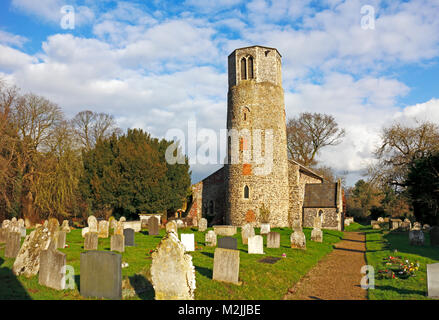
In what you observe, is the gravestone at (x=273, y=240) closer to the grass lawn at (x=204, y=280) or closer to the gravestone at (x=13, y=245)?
the grass lawn at (x=204, y=280)

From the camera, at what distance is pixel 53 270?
7.62 meters

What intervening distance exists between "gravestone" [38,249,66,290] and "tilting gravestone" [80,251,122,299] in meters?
0.68

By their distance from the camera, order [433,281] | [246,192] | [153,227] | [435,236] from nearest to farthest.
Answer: [433,281], [435,236], [153,227], [246,192]

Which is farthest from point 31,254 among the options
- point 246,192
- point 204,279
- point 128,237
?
point 246,192

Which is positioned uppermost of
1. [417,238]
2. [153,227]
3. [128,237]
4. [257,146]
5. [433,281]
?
[257,146]

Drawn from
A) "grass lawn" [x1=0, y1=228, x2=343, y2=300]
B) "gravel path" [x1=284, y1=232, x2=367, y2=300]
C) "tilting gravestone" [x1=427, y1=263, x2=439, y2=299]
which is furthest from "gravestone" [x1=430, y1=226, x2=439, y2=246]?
"tilting gravestone" [x1=427, y1=263, x2=439, y2=299]

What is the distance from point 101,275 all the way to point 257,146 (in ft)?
67.7

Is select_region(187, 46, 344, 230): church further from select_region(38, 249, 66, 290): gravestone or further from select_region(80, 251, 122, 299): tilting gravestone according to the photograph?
select_region(80, 251, 122, 299): tilting gravestone

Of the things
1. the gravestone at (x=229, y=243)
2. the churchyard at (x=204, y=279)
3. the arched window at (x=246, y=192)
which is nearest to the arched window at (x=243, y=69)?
the arched window at (x=246, y=192)

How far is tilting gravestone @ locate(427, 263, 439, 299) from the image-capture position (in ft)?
23.7

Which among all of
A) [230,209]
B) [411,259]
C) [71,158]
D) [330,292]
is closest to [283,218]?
[230,209]

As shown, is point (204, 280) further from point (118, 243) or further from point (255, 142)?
point (255, 142)
